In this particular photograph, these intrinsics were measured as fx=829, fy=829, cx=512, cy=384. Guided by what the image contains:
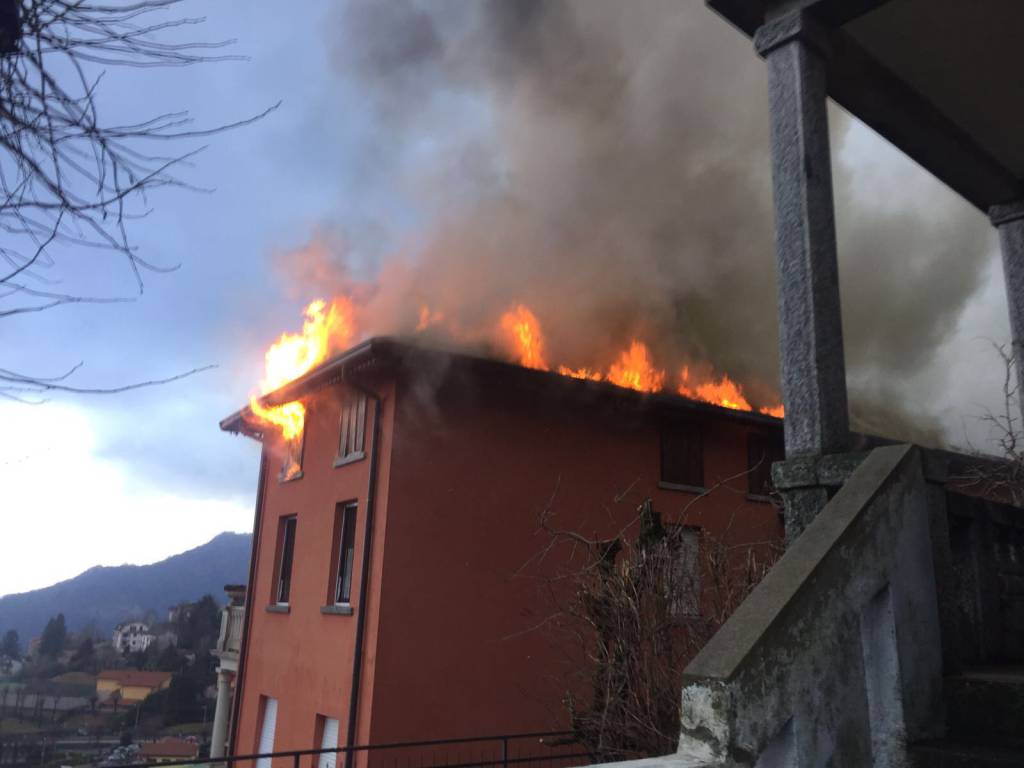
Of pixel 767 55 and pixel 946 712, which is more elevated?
pixel 767 55

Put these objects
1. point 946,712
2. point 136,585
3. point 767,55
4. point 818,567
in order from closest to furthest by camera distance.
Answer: point 818,567
point 946,712
point 767,55
point 136,585

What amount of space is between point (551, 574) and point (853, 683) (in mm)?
9661

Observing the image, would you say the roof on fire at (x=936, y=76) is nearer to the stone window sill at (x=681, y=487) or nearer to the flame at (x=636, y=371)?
the stone window sill at (x=681, y=487)

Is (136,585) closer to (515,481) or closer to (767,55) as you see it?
(515,481)

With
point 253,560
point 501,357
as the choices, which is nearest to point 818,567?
point 501,357

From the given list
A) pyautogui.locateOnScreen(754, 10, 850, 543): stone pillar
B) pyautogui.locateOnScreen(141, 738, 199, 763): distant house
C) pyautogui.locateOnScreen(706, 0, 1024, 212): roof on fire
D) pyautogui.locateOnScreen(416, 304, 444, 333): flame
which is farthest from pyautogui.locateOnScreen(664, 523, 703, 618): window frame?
pyautogui.locateOnScreen(141, 738, 199, 763): distant house

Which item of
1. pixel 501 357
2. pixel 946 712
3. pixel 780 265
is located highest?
pixel 501 357

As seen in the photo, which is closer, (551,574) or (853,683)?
(853,683)

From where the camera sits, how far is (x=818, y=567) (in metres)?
2.48

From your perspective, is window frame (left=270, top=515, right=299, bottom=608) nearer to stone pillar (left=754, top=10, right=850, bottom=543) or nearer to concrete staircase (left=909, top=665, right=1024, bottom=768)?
stone pillar (left=754, top=10, right=850, bottom=543)

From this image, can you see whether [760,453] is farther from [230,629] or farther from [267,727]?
[230,629]


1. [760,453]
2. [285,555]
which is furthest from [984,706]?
[285,555]

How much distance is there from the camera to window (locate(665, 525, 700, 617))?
235 inches

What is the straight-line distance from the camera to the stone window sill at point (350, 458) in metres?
12.1
